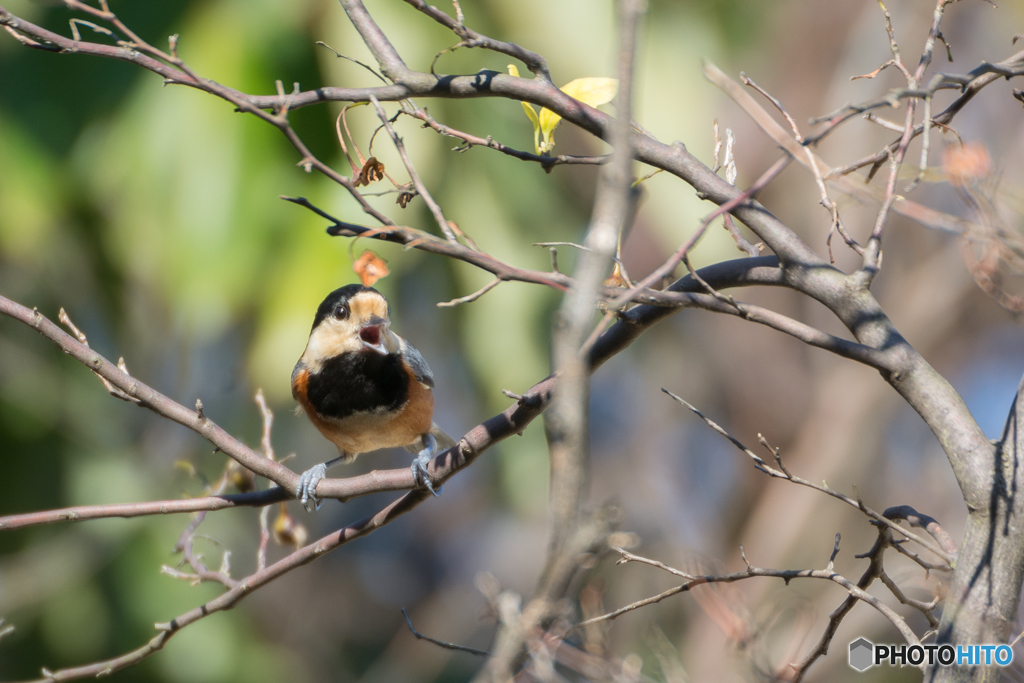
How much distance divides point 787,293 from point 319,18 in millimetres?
5610

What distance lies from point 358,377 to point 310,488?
1.11m

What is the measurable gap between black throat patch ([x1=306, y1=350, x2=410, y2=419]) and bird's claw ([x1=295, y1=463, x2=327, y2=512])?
26cm

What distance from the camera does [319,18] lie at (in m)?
7.09

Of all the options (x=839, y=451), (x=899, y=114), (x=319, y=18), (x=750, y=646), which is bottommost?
(x=750, y=646)

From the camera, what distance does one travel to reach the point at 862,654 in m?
2.45

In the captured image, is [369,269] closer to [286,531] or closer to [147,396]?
[147,396]

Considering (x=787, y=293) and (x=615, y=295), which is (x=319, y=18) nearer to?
(x=787, y=293)

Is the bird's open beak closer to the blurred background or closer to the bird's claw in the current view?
the bird's claw

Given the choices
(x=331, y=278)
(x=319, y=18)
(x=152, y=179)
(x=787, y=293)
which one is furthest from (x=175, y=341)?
(x=787, y=293)

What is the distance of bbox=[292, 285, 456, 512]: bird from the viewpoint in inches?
136

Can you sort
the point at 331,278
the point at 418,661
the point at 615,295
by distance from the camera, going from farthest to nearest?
the point at 418,661, the point at 331,278, the point at 615,295

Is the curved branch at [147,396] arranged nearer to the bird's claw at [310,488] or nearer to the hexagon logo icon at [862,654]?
the bird's claw at [310,488]

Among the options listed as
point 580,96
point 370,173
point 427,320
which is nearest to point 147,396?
point 370,173

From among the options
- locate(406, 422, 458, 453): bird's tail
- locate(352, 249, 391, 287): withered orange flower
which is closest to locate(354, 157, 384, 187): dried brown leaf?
locate(352, 249, 391, 287): withered orange flower
